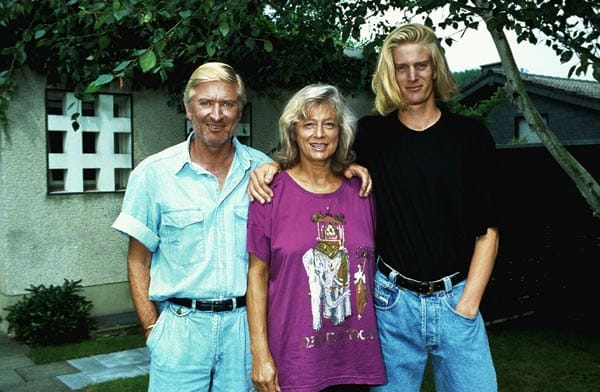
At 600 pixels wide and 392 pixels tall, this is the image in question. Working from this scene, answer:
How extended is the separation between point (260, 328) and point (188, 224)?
1.55ft

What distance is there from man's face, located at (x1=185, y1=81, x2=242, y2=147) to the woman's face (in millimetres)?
282

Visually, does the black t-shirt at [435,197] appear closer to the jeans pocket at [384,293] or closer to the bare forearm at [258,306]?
the jeans pocket at [384,293]

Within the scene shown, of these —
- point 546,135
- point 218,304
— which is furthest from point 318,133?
point 546,135

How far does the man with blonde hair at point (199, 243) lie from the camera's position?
2324 millimetres

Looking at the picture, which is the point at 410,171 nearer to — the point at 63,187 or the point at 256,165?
the point at 256,165

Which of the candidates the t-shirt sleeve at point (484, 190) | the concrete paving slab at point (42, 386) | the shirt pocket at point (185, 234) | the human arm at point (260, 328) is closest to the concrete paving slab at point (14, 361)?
the concrete paving slab at point (42, 386)

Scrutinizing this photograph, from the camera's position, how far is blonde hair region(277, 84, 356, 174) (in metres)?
2.28

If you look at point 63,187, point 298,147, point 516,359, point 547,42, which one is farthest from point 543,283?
point 298,147

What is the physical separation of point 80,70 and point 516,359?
492 centimetres

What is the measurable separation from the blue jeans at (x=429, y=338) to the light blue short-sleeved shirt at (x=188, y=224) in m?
0.57

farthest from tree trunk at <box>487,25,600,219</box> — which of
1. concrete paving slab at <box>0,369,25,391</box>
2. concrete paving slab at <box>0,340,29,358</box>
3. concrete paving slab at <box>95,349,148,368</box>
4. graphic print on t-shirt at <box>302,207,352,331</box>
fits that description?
concrete paving slab at <box>0,340,29,358</box>

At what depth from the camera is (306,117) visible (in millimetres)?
2277

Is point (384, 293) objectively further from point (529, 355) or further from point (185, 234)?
point (529, 355)

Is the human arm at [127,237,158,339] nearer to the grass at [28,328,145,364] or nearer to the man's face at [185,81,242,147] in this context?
the man's face at [185,81,242,147]
